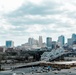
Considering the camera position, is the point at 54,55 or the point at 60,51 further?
the point at 60,51

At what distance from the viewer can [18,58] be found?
103 metres

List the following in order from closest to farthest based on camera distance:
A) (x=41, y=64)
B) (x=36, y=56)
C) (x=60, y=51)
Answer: (x=41, y=64) < (x=36, y=56) < (x=60, y=51)

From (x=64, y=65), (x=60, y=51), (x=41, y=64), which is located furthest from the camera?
(x=60, y=51)

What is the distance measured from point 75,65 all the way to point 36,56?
33.6 meters

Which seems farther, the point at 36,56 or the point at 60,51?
the point at 60,51

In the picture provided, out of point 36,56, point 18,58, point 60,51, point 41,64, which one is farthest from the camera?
point 60,51

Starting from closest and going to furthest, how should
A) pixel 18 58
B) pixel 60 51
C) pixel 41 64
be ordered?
pixel 41 64 < pixel 18 58 < pixel 60 51

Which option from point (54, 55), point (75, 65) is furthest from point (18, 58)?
point (75, 65)

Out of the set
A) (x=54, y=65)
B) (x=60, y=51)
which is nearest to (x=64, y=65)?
(x=54, y=65)

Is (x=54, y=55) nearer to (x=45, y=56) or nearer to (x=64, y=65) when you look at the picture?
(x=45, y=56)

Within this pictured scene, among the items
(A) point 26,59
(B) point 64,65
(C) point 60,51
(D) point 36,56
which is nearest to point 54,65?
(B) point 64,65

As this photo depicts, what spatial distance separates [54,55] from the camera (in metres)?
119

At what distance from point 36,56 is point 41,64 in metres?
31.8

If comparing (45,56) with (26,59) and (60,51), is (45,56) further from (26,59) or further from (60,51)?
(60,51)
